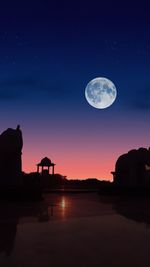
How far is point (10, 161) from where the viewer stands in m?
27.6

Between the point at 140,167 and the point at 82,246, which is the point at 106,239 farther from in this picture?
the point at 140,167

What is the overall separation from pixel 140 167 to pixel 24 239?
108ft

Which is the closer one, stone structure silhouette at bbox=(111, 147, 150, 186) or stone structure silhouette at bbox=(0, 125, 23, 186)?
stone structure silhouette at bbox=(0, 125, 23, 186)

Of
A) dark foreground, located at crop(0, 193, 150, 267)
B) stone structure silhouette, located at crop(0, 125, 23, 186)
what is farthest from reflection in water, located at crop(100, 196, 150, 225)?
stone structure silhouette, located at crop(0, 125, 23, 186)

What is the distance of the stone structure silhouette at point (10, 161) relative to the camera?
2739 centimetres

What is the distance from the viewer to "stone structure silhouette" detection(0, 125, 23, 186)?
2739cm

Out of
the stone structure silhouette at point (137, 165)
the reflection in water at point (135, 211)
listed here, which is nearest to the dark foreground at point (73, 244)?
the reflection in water at point (135, 211)

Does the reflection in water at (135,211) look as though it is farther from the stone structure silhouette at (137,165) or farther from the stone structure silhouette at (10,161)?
the stone structure silhouette at (137,165)

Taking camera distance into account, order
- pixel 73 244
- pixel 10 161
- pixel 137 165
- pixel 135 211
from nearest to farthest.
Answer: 1. pixel 73 244
2. pixel 135 211
3. pixel 10 161
4. pixel 137 165

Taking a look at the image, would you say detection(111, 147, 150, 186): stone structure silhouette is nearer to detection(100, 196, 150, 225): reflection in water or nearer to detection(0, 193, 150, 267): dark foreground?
detection(100, 196, 150, 225): reflection in water

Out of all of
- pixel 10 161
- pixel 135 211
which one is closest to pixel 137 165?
pixel 10 161

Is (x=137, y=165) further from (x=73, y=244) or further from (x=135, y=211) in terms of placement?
Result: (x=73, y=244)

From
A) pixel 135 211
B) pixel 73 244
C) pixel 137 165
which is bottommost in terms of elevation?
pixel 73 244

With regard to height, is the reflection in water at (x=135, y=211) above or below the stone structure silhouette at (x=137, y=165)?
below
